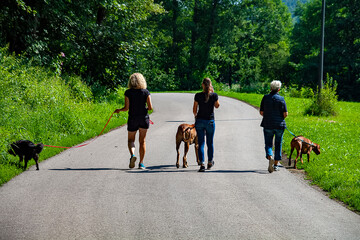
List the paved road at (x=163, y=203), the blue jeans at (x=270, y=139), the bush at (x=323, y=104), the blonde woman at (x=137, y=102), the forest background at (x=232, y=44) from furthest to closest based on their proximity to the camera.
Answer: the forest background at (x=232, y=44), the bush at (x=323, y=104), the blue jeans at (x=270, y=139), the blonde woman at (x=137, y=102), the paved road at (x=163, y=203)

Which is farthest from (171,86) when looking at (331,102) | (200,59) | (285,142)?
(285,142)

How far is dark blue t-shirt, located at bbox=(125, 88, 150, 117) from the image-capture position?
8.02m

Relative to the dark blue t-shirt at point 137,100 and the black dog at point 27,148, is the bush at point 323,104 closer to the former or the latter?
the dark blue t-shirt at point 137,100

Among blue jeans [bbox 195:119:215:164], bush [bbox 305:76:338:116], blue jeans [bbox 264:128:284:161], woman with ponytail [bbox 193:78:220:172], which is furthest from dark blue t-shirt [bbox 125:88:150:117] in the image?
bush [bbox 305:76:338:116]

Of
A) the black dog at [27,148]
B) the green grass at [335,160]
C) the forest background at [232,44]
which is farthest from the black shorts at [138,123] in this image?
the forest background at [232,44]

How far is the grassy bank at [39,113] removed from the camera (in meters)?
9.38

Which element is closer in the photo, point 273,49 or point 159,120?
point 159,120

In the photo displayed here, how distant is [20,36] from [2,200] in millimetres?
11548

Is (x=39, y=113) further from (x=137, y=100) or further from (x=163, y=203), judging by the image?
(x=163, y=203)

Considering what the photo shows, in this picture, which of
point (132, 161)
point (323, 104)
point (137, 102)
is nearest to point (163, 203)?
point (132, 161)

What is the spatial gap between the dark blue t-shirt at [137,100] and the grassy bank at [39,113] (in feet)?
9.08

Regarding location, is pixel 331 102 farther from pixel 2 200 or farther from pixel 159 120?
pixel 2 200

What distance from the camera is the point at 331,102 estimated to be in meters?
19.7

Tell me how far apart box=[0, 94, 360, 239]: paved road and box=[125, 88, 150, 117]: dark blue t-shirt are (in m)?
1.32
